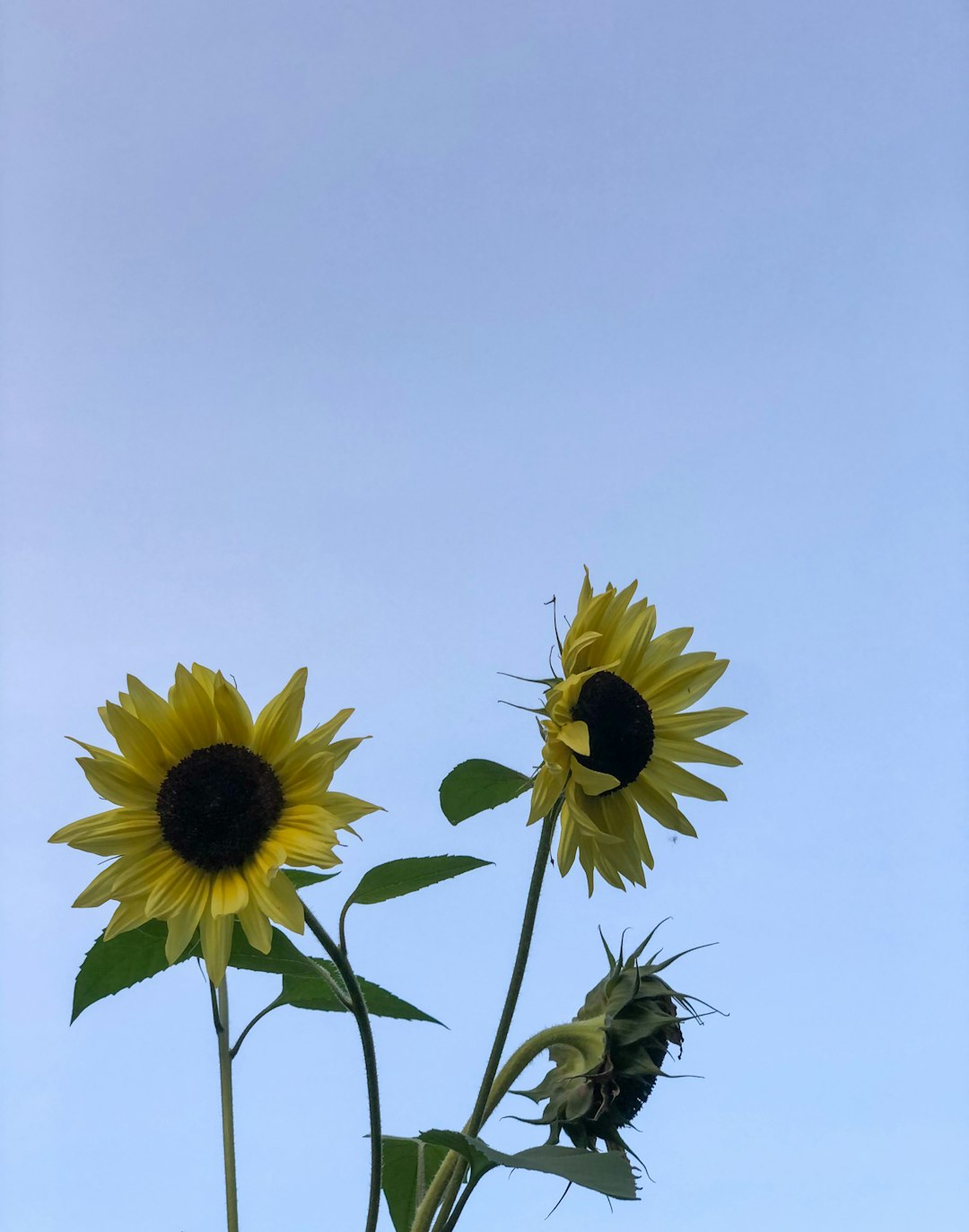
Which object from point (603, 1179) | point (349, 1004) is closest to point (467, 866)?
point (349, 1004)

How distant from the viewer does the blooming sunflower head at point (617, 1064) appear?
1335 mm

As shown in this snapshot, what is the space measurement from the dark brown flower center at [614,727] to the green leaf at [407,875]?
0.56ft

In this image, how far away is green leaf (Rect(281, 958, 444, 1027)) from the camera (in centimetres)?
147

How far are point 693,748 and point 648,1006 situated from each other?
0.31 meters

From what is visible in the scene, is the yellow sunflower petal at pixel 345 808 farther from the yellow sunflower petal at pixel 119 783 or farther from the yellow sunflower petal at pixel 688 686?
the yellow sunflower petal at pixel 688 686

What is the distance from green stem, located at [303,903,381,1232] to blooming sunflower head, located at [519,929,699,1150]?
8.2 inches

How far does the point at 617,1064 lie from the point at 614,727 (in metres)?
0.35

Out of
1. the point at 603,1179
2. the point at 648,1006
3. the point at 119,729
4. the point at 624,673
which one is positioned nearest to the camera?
the point at 603,1179

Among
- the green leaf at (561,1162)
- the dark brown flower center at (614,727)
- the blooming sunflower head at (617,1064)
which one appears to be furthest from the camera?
the dark brown flower center at (614,727)

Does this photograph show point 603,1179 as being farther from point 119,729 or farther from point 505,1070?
point 119,729

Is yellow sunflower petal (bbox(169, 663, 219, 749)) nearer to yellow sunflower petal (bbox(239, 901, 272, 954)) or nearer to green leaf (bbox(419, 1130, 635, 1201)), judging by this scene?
yellow sunflower petal (bbox(239, 901, 272, 954))

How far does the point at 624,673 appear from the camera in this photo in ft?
5.05

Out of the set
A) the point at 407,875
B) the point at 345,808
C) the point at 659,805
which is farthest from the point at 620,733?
the point at 345,808

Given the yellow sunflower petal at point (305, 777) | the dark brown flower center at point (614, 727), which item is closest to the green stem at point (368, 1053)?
the yellow sunflower petal at point (305, 777)
